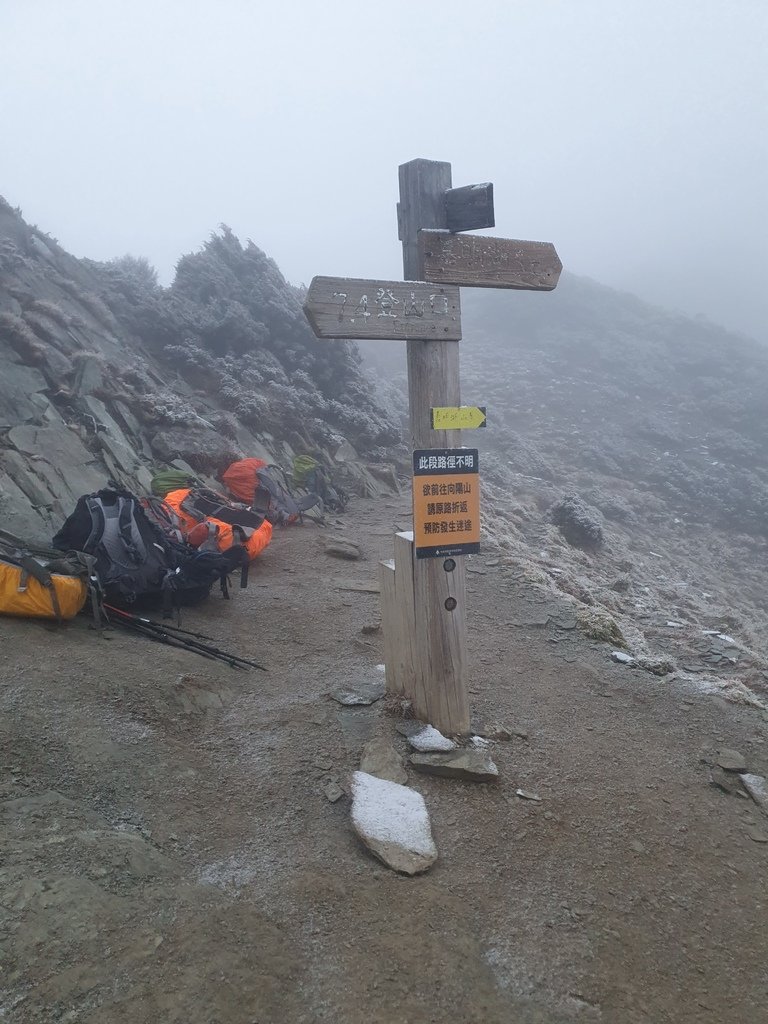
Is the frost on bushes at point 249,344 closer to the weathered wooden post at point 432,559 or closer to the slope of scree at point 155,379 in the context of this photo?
the slope of scree at point 155,379

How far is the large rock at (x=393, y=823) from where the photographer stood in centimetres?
318

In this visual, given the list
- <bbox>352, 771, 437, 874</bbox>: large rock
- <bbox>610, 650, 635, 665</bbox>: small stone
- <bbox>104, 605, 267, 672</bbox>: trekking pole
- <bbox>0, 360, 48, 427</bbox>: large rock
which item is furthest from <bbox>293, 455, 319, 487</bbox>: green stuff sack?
<bbox>352, 771, 437, 874</bbox>: large rock

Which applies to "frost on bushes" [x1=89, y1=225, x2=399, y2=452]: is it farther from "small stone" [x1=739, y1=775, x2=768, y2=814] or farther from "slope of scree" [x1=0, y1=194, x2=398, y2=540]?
"small stone" [x1=739, y1=775, x2=768, y2=814]

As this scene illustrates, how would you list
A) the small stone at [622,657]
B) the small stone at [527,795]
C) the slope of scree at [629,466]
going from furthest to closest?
the slope of scree at [629,466], the small stone at [622,657], the small stone at [527,795]

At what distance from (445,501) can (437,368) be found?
2.82 ft

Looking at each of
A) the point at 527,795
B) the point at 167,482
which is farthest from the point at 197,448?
the point at 527,795

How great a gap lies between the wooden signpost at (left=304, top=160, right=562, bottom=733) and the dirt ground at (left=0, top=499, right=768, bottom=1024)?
648 millimetres

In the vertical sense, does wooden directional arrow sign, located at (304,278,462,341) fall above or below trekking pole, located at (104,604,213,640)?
above

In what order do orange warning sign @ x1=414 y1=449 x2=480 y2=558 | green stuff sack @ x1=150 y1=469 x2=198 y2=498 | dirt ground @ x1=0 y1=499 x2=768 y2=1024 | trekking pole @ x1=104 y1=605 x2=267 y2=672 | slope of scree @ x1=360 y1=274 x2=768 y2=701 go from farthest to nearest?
green stuff sack @ x1=150 y1=469 x2=198 y2=498, slope of scree @ x1=360 y1=274 x2=768 y2=701, trekking pole @ x1=104 y1=605 x2=267 y2=672, orange warning sign @ x1=414 y1=449 x2=480 y2=558, dirt ground @ x1=0 y1=499 x2=768 y2=1024

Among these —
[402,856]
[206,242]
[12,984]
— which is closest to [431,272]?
[402,856]

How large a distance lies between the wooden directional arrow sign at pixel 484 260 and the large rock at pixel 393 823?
3.10m

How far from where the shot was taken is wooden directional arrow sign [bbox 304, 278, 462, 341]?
3711 mm

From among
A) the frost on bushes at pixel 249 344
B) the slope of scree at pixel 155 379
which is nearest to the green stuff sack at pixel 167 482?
the slope of scree at pixel 155 379

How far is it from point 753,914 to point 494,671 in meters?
2.86
